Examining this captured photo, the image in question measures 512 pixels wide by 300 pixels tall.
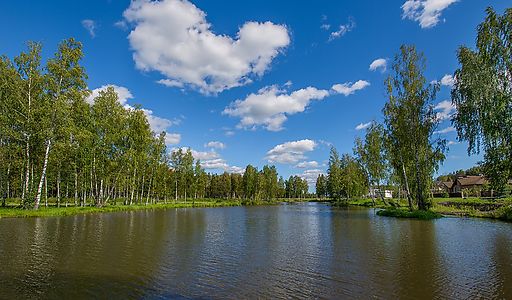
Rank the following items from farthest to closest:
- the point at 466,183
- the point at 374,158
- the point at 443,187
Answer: the point at 443,187 → the point at 466,183 → the point at 374,158

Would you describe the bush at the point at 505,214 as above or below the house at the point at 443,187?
below

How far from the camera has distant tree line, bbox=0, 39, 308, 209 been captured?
124 ft

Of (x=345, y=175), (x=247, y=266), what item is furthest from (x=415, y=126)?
(x=345, y=175)

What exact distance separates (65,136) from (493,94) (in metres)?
44.7

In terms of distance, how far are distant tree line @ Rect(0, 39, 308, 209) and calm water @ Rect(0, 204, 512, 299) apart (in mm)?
18318

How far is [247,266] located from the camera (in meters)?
14.8

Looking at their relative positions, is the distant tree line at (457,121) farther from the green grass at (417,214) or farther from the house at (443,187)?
the house at (443,187)

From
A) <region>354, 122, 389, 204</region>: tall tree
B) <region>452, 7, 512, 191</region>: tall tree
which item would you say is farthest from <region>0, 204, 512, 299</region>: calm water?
<region>354, 122, 389, 204</region>: tall tree

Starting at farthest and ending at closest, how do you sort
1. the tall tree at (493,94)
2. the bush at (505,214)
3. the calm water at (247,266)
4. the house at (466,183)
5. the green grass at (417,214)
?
1. the house at (466,183)
2. the green grass at (417,214)
3. the bush at (505,214)
4. the tall tree at (493,94)
5. the calm water at (247,266)

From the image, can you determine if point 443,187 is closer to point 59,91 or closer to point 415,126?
point 415,126

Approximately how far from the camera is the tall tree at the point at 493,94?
22.5 m

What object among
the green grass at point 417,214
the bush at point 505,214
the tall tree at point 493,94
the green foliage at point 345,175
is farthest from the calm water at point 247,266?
the green foliage at point 345,175

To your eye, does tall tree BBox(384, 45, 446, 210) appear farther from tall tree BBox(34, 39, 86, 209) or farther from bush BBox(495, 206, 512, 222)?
tall tree BBox(34, 39, 86, 209)

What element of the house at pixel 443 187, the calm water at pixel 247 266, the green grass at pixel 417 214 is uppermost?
the house at pixel 443 187
